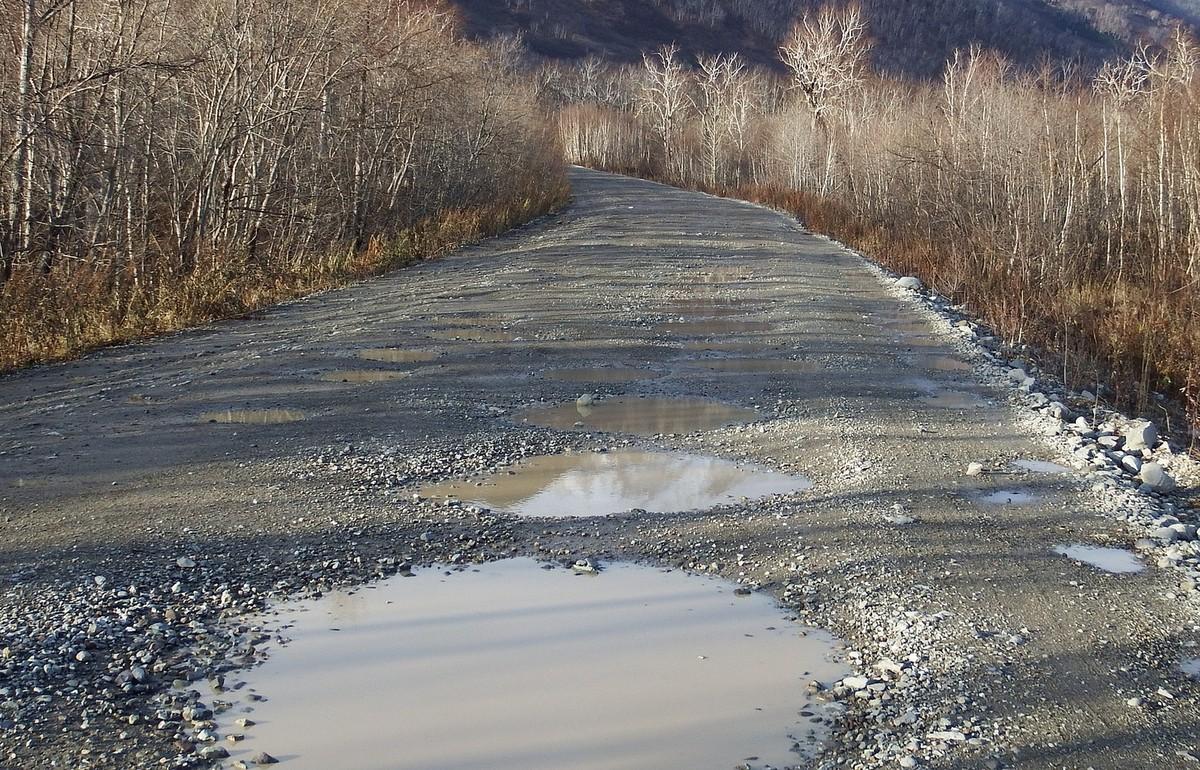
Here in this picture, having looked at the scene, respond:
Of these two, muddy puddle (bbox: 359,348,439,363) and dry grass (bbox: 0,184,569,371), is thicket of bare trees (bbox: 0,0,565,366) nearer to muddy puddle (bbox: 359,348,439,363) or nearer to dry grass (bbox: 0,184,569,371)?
dry grass (bbox: 0,184,569,371)

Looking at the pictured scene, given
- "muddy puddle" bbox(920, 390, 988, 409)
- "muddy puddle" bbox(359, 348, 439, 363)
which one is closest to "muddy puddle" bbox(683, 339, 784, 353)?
"muddy puddle" bbox(920, 390, 988, 409)

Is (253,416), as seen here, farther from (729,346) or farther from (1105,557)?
(1105,557)

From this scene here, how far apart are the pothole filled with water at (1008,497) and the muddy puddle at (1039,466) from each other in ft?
1.56

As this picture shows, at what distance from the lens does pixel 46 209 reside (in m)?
10.5

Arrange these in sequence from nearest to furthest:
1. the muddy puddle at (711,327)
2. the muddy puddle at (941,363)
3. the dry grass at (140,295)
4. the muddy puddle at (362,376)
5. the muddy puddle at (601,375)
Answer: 1. the muddy puddle at (362,376)
2. the muddy puddle at (601,375)
3. the dry grass at (140,295)
4. the muddy puddle at (941,363)
5. the muddy puddle at (711,327)

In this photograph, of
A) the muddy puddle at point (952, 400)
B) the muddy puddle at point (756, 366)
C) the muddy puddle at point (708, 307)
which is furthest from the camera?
the muddy puddle at point (708, 307)

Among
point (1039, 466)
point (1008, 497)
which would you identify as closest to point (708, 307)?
point (1039, 466)

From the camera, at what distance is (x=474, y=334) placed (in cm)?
1043

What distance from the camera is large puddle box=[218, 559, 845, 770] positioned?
3389 mm

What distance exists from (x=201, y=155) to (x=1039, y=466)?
33.0 feet

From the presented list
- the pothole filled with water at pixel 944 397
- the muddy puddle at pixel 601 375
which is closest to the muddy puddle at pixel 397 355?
the muddy puddle at pixel 601 375

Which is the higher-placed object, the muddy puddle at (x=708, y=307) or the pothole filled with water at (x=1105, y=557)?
the pothole filled with water at (x=1105, y=557)

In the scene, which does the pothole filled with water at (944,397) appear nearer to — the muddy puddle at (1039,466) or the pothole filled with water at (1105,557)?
the muddy puddle at (1039,466)

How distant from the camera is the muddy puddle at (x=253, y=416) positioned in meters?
7.03
